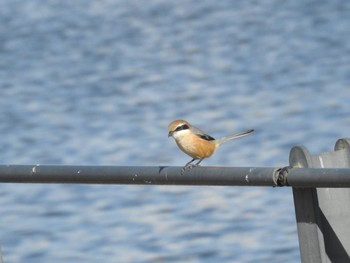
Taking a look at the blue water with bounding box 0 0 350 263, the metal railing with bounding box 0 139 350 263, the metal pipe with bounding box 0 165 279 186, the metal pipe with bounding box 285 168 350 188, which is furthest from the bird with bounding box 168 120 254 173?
the blue water with bounding box 0 0 350 263

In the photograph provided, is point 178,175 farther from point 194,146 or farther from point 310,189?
point 194,146

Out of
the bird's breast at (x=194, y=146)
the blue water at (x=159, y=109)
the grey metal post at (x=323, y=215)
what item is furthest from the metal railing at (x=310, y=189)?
the blue water at (x=159, y=109)

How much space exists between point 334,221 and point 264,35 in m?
13.6

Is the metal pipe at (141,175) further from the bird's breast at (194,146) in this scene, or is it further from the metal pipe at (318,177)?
the bird's breast at (194,146)

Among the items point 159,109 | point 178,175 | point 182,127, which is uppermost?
point 159,109

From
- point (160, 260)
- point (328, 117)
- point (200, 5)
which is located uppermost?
point (200, 5)

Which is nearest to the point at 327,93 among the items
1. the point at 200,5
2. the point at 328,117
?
the point at 328,117

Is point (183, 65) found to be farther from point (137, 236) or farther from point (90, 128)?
point (137, 236)

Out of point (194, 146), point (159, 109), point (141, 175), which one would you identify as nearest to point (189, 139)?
point (194, 146)

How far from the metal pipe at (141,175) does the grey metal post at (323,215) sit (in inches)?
4.7

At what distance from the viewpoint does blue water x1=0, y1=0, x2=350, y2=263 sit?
31.1ft

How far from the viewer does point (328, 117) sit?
1214 centimetres

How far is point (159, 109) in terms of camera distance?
13344 millimetres

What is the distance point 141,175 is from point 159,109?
33.0 feet
